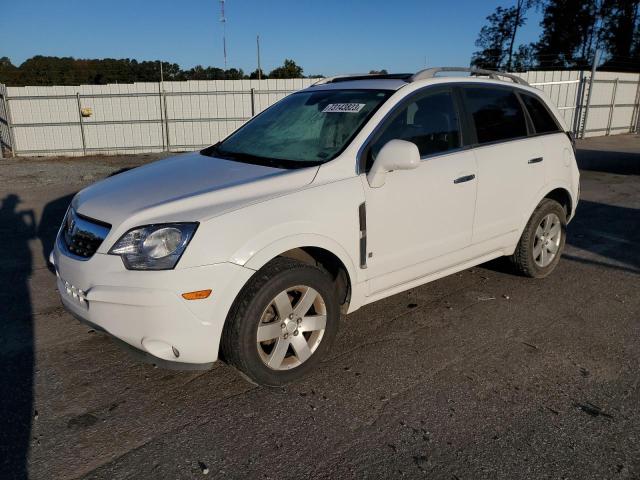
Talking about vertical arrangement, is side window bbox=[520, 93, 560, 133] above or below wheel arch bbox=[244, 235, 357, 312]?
above

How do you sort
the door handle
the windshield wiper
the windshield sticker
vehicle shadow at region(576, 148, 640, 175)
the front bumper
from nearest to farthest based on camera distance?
the front bumper → the windshield wiper → the windshield sticker → the door handle → vehicle shadow at region(576, 148, 640, 175)

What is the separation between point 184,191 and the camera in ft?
9.96

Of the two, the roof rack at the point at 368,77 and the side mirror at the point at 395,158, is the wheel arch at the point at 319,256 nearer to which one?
the side mirror at the point at 395,158

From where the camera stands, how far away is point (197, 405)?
9.61 ft

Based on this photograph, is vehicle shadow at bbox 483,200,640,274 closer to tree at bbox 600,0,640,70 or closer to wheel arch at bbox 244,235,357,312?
wheel arch at bbox 244,235,357,312

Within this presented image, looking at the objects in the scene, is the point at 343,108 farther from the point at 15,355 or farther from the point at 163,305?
the point at 15,355

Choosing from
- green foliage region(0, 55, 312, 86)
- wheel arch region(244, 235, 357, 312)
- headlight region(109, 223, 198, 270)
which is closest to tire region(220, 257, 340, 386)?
wheel arch region(244, 235, 357, 312)

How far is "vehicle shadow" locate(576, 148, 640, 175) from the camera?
12.4m

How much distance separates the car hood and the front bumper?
0.29 metres

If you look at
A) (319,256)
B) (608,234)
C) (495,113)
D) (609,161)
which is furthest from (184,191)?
(609,161)

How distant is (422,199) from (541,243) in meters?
1.80

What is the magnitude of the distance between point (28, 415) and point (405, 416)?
2.04 meters

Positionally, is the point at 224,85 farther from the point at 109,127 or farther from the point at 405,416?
the point at 405,416

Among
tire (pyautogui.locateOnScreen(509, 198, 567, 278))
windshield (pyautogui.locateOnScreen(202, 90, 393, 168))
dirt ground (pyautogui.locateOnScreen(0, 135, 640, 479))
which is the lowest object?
dirt ground (pyautogui.locateOnScreen(0, 135, 640, 479))
